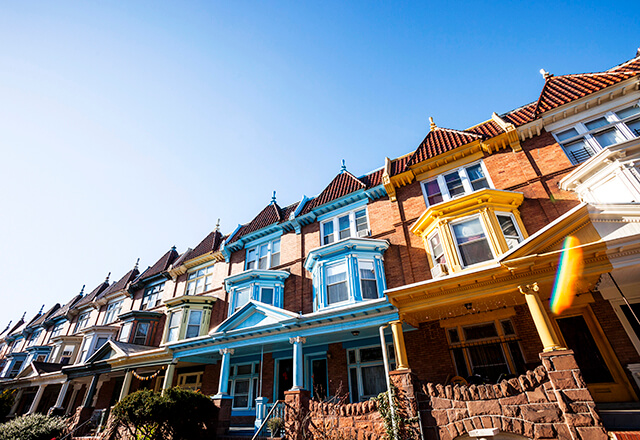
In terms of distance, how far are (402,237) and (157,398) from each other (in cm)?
1154

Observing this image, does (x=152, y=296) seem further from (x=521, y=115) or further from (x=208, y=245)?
(x=521, y=115)

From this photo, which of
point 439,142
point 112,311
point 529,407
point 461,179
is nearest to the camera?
point 529,407

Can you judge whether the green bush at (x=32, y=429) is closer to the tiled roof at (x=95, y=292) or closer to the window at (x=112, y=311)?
the window at (x=112, y=311)

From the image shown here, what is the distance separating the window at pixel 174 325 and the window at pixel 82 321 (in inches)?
582

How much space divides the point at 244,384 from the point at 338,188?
38.9 ft

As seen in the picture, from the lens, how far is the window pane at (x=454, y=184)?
1453 centimetres

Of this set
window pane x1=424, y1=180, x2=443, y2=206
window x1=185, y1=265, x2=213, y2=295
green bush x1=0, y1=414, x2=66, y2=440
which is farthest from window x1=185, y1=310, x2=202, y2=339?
window pane x1=424, y1=180, x2=443, y2=206

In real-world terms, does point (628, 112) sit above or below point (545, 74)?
below

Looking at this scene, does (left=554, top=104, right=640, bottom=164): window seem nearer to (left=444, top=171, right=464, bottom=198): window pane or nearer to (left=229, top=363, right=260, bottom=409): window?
(left=444, top=171, right=464, bottom=198): window pane

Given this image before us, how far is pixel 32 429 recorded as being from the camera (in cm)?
1479

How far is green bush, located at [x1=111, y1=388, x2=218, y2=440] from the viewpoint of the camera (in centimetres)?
1052

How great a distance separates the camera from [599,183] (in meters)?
10.9

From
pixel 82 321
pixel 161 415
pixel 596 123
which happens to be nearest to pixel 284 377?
pixel 161 415

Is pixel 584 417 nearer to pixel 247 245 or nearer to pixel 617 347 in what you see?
pixel 617 347
